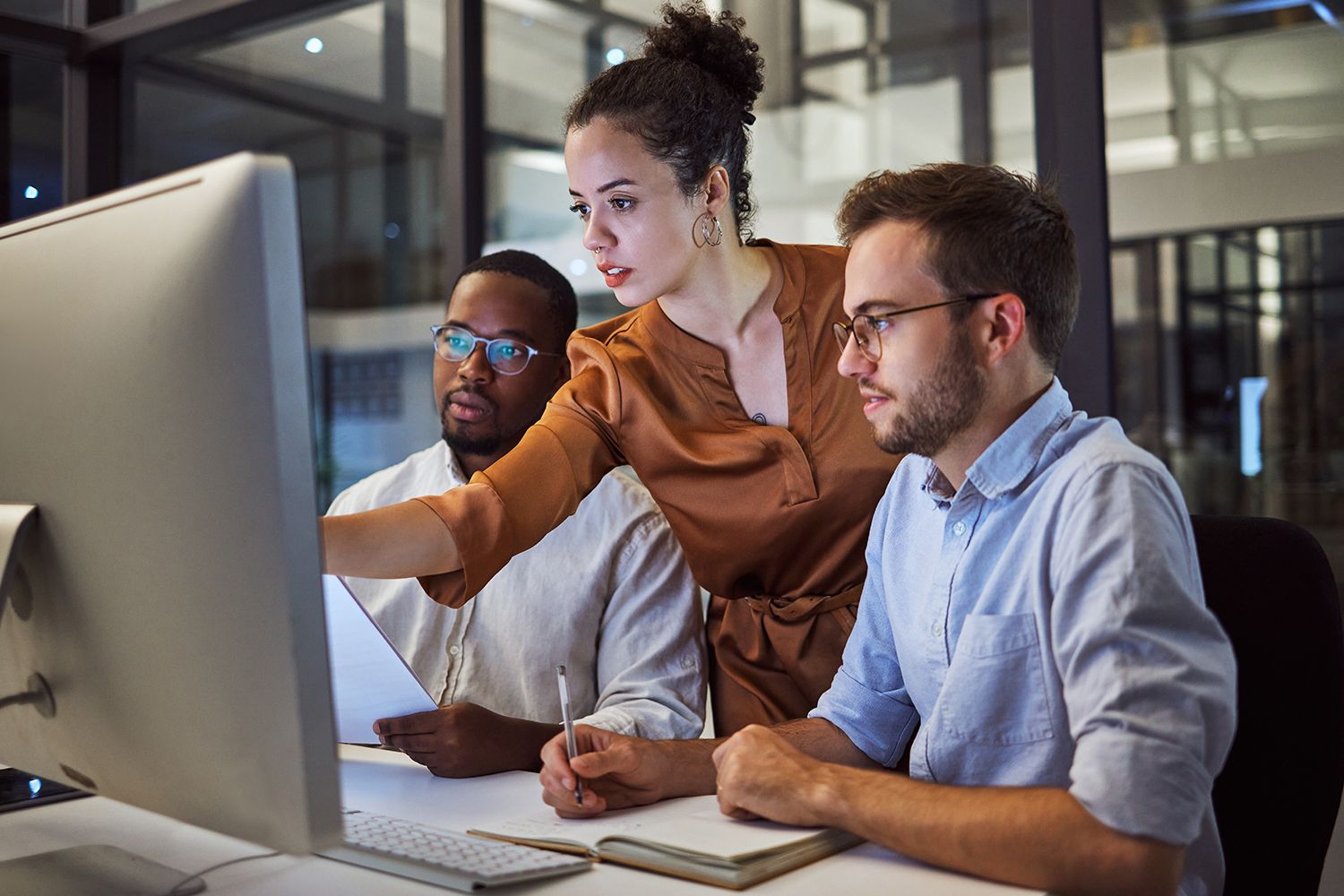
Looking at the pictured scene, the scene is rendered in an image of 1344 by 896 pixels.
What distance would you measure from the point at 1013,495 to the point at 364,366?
13.4 ft

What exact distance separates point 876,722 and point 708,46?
1.05 metres

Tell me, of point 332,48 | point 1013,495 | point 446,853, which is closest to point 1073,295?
point 1013,495

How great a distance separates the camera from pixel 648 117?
173cm

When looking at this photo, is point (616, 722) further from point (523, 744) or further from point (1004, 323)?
point (1004, 323)

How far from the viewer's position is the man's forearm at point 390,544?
134 cm

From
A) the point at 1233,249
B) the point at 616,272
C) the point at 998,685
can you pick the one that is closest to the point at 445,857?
the point at 998,685

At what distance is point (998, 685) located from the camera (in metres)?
1.22

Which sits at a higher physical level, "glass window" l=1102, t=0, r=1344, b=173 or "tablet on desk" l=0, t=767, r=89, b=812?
"glass window" l=1102, t=0, r=1344, b=173

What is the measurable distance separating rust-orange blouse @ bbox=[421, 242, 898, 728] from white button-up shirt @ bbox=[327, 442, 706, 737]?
9 cm

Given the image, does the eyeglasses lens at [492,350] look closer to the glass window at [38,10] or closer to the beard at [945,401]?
the beard at [945,401]

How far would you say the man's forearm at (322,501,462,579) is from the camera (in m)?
1.34

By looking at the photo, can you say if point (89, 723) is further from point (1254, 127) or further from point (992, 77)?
point (992, 77)

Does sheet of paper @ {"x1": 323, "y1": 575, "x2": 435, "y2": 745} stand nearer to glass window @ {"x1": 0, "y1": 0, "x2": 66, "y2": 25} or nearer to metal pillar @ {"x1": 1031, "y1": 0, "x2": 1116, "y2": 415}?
metal pillar @ {"x1": 1031, "y1": 0, "x2": 1116, "y2": 415}

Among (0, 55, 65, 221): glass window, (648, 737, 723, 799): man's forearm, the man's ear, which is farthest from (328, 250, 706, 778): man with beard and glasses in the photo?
(0, 55, 65, 221): glass window
